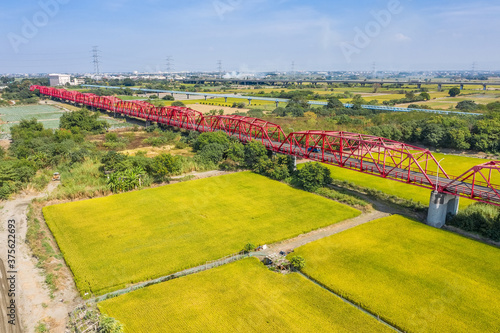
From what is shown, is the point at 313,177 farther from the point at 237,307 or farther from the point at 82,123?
the point at 82,123

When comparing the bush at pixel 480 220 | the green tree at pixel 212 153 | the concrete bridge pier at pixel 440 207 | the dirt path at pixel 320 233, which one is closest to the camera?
the dirt path at pixel 320 233

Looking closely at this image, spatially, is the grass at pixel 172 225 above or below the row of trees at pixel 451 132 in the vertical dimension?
below

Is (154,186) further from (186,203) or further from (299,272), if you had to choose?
(299,272)

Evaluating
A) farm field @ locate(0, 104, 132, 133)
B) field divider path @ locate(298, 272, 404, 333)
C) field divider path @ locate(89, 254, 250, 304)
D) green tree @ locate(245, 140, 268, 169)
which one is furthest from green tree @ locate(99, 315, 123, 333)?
farm field @ locate(0, 104, 132, 133)

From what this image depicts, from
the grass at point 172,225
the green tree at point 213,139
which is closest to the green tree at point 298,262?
the grass at point 172,225

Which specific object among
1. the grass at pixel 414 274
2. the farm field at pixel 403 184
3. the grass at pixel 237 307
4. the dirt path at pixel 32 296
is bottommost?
the dirt path at pixel 32 296

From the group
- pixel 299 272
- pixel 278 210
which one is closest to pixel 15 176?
pixel 278 210

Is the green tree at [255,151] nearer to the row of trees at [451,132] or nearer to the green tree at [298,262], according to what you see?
the green tree at [298,262]
